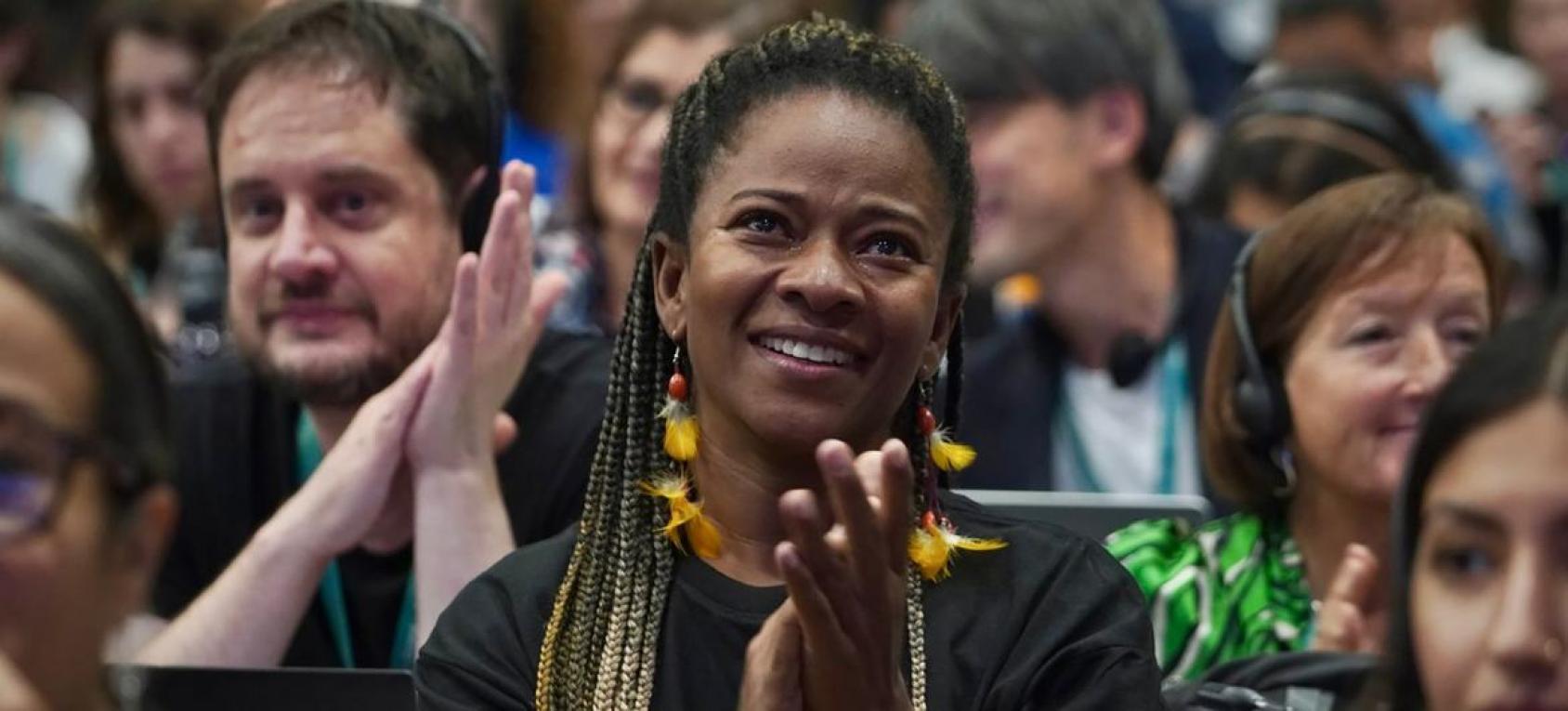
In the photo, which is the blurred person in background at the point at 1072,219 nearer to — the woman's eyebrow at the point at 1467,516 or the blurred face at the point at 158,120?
the blurred face at the point at 158,120

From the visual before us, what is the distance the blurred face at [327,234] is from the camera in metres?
3.44

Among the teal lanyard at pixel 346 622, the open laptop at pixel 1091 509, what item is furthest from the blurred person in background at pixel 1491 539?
the teal lanyard at pixel 346 622

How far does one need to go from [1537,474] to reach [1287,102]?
10.2ft

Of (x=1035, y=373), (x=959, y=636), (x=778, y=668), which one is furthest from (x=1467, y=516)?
(x=1035, y=373)

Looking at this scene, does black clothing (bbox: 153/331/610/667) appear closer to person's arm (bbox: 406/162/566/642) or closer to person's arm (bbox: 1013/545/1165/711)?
person's arm (bbox: 406/162/566/642)

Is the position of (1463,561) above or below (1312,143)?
below

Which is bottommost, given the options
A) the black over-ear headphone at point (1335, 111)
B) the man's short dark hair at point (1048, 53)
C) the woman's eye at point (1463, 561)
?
the woman's eye at point (1463, 561)

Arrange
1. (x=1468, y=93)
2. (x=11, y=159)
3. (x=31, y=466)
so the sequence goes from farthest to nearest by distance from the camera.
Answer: (x=1468, y=93), (x=11, y=159), (x=31, y=466)

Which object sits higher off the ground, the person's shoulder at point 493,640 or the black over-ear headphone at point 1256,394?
the black over-ear headphone at point 1256,394

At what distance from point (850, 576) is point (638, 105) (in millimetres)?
2970

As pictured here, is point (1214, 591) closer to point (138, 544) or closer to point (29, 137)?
point (138, 544)

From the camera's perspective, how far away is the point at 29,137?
6855 mm

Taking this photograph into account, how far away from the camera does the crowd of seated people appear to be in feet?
5.99

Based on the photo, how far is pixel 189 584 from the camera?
12.1 ft
